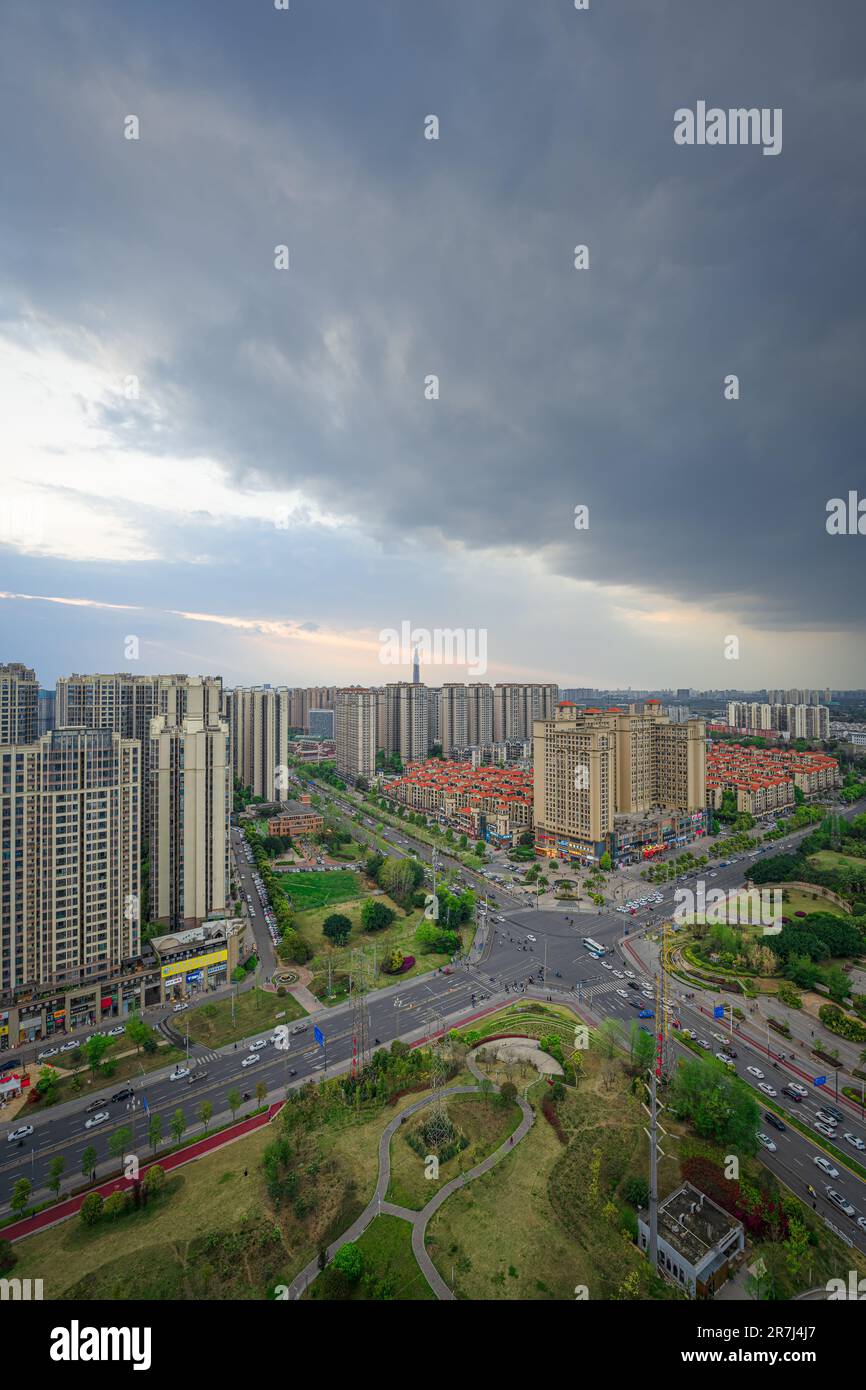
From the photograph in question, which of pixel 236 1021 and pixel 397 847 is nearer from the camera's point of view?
pixel 236 1021

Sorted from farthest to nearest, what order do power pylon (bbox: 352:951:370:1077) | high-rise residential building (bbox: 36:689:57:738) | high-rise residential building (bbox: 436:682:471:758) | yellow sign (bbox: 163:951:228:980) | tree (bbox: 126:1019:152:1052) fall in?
1. high-rise residential building (bbox: 436:682:471:758)
2. high-rise residential building (bbox: 36:689:57:738)
3. yellow sign (bbox: 163:951:228:980)
4. tree (bbox: 126:1019:152:1052)
5. power pylon (bbox: 352:951:370:1077)

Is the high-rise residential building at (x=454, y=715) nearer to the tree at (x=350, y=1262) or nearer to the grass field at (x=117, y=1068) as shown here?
the grass field at (x=117, y=1068)

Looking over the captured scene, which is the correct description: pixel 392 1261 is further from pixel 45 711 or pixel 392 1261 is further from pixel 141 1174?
pixel 45 711

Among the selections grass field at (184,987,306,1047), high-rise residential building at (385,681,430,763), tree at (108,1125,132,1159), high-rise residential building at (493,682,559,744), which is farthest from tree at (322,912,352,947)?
high-rise residential building at (493,682,559,744)

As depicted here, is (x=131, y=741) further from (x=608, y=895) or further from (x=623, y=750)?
(x=623, y=750)

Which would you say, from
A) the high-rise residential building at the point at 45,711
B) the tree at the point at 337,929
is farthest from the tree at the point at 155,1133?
the high-rise residential building at the point at 45,711

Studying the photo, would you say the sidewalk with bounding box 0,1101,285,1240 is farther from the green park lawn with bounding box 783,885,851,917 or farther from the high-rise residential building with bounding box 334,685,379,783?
the high-rise residential building with bounding box 334,685,379,783
